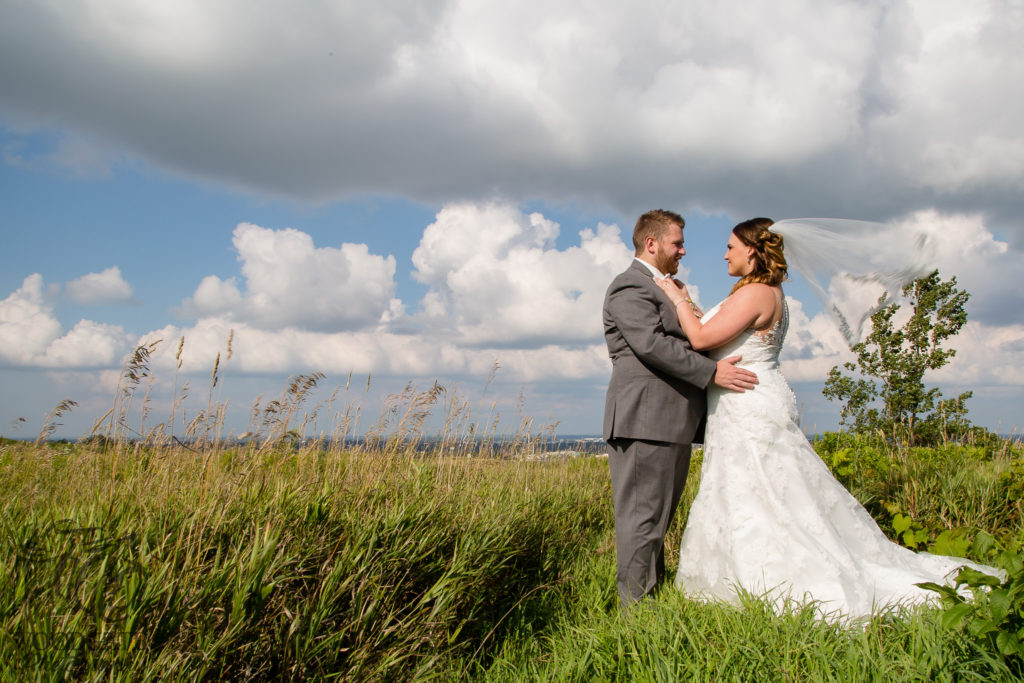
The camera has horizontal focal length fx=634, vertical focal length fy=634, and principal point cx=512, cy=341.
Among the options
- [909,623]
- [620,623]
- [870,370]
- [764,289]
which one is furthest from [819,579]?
[870,370]

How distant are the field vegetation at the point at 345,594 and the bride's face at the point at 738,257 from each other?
6.79 feet

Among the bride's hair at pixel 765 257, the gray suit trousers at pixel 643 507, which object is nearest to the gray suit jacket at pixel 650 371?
the gray suit trousers at pixel 643 507

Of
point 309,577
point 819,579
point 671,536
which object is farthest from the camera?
point 671,536

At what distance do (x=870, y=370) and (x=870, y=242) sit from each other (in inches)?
621

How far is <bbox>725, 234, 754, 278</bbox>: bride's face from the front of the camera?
13.9 ft

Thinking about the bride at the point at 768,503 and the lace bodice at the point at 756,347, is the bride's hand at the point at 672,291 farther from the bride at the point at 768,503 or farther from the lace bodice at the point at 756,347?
the lace bodice at the point at 756,347

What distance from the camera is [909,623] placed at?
3.06m

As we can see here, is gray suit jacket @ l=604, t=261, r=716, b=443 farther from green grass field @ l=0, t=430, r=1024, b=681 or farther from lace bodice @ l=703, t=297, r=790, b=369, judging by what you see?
green grass field @ l=0, t=430, r=1024, b=681

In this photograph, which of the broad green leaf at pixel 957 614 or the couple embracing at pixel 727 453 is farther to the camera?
the couple embracing at pixel 727 453

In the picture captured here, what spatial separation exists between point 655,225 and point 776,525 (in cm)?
206

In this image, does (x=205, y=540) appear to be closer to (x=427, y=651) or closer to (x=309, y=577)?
(x=309, y=577)

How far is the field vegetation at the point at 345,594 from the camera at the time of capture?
2.34 m

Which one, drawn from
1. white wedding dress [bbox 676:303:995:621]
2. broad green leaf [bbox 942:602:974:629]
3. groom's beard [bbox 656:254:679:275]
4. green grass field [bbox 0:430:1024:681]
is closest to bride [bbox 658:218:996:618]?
white wedding dress [bbox 676:303:995:621]

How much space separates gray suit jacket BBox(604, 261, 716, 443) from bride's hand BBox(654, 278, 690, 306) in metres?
0.05
